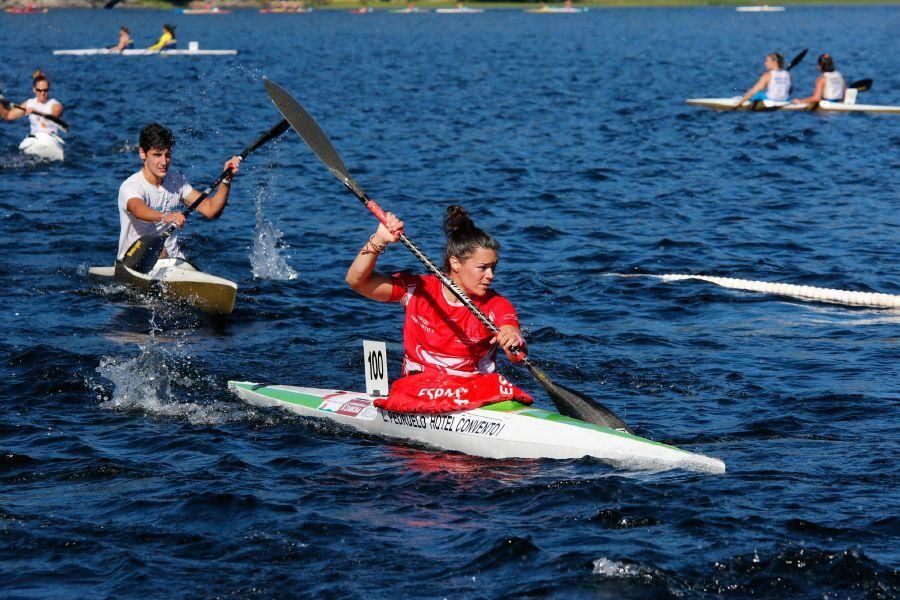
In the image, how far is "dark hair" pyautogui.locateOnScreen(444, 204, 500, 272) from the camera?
28.2 ft

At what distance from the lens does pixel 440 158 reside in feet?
84.6

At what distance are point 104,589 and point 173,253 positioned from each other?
7729mm

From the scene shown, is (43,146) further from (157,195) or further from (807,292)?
(807,292)

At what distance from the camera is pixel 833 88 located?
32.0m

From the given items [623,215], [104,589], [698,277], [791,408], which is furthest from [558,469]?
[623,215]

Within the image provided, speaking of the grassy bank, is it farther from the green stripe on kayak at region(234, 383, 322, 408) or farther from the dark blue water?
the green stripe on kayak at region(234, 383, 322, 408)

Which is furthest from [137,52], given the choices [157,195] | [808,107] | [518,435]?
[518,435]

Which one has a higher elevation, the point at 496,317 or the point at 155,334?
the point at 496,317

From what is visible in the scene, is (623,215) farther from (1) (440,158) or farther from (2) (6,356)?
(2) (6,356)

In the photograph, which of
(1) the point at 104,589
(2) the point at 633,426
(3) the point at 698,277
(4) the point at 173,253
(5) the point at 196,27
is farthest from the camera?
(5) the point at 196,27

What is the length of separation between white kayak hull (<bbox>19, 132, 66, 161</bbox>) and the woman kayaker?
55.7ft

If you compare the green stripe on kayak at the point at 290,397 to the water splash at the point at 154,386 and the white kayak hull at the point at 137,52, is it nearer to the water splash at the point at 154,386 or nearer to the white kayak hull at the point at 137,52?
the water splash at the point at 154,386

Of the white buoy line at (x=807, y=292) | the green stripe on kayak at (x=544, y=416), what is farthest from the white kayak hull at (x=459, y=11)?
the green stripe on kayak at (x=544, y=416)

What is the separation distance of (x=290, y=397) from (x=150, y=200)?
4131 millimetres
